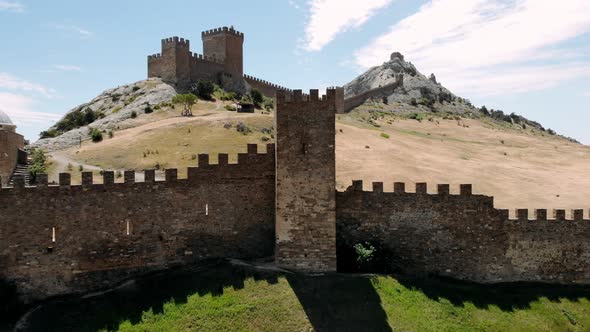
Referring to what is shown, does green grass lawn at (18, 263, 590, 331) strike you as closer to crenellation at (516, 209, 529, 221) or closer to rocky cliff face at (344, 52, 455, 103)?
crenellation at (516, 209, 529, 221)

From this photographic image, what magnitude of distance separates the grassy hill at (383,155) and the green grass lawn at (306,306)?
1326cm

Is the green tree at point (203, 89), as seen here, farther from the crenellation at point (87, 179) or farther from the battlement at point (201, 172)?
the crenellation at point (87, 179)

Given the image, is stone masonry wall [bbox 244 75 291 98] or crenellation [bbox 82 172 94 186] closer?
crenellation [bbox 82 172 94 186]

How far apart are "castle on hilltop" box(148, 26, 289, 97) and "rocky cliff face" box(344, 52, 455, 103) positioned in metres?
27.6

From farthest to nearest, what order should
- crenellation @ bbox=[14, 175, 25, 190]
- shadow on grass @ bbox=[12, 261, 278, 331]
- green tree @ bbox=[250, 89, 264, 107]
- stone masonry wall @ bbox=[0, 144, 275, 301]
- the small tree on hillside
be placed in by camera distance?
green tree @ bbox=[250, 89, 264, 107]
the small tree on hillside
stone masonry wall @ bbox=[0, 144, 275, 301]
crenellation @ bbox=[14, 175, 25, 190]
shadow on grass @ bbox=[12, 261, 278, 331]

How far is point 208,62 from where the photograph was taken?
222ft

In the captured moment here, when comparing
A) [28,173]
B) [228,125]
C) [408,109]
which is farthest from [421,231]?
[408,109]

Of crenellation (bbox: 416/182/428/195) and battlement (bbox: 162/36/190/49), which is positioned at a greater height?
battlement (bbox: 162/36/190/49)

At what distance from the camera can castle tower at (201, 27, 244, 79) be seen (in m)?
69.7

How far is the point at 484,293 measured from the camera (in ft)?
70.4

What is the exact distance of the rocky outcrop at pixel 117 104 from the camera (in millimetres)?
49125

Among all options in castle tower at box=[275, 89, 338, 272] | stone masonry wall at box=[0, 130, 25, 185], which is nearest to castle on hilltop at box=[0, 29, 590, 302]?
castle tower at box=[275, 89, 338, 272]

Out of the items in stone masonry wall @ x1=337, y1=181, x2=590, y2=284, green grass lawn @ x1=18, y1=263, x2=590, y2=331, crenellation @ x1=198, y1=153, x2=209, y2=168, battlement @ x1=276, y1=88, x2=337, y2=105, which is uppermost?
battlement @ x1=276, y1=88, x2=337, y2=105

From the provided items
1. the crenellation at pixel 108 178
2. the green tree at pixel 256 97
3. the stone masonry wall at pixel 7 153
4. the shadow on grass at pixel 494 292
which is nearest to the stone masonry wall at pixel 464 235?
the shadow on grass at pixel 494 292
